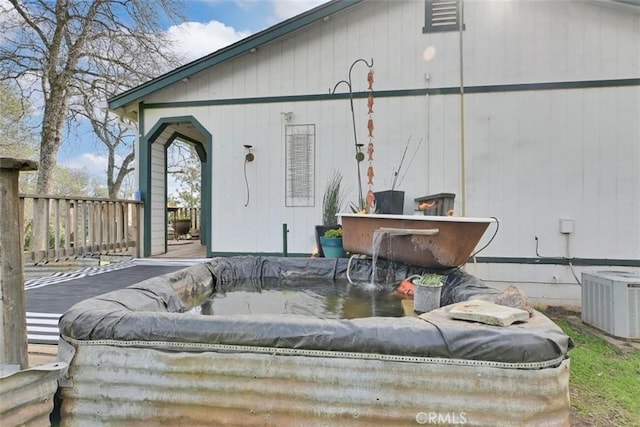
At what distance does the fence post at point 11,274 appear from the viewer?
1707 mm

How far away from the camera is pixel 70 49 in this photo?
9.41m

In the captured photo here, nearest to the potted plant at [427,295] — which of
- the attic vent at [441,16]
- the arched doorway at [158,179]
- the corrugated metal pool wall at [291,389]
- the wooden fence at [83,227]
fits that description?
the corrugated metal pool wall at [291,389]

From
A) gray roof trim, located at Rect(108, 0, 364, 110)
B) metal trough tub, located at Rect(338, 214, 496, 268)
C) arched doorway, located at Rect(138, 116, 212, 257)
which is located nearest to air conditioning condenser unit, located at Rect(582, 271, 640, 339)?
metal trough tub, located at Rect(338, 214, 496, 268)

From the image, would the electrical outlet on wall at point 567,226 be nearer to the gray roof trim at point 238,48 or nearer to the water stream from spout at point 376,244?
the water stream from spout at point 376,244

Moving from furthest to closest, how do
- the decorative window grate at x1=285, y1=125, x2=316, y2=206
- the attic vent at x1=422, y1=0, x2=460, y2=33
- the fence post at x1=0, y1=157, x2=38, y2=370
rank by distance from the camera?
the decorative window grate at x1=285, y1=125, x2=316, y2=206 → the attic vent at x1=422, y1=0, x2=460, y2=33 → the fence post at x1=0, y1=157, x2=38, y2=370

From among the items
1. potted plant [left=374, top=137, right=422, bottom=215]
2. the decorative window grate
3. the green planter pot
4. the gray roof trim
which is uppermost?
the gray roof trim

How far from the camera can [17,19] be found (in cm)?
893

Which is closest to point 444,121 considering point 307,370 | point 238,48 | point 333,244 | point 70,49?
point 333,244

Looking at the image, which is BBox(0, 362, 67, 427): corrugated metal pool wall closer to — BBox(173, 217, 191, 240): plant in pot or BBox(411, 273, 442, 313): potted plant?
BBox(411, 273, 442, 313): potted plant

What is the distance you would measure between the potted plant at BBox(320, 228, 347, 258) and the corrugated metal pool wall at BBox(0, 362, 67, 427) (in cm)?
327

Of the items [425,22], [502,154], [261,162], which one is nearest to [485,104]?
[502,154]

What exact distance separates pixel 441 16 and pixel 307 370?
17.2ft

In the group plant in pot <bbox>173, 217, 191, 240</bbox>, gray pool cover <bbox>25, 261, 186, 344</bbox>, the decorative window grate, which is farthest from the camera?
plant in pot <bbox>173, 217, 191, 240</bbox>

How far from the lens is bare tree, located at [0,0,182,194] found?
8977 millimetres
